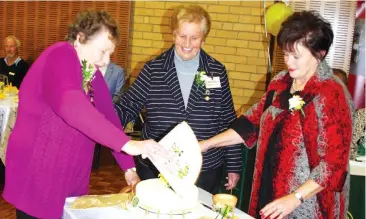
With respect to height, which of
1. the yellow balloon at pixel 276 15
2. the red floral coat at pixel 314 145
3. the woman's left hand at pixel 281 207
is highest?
the yellow balloon at pixel 276 15

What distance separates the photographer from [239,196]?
3.90 metres

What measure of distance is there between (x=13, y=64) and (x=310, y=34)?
5.47 m

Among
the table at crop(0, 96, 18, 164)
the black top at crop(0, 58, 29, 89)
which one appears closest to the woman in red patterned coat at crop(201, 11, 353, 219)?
the table at crop(0, 96, 18, 164)

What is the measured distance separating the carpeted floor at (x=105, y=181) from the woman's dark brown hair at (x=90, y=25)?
2816mm

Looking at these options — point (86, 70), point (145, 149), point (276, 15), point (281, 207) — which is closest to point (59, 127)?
point (86, 70)

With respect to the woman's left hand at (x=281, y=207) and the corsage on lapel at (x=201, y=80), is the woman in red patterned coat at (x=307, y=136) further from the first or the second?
the corsage on lapel at (x=201, y=80)

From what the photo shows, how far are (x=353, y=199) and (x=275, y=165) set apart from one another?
1.61 meters

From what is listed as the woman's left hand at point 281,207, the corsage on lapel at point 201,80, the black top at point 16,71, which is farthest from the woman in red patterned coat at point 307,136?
the black top at point 16,71

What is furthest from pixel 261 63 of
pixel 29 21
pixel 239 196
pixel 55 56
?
pixel 55 56

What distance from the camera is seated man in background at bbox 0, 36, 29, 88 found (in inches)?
262

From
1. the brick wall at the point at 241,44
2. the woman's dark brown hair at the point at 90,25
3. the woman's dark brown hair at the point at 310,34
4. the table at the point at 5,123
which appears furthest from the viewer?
the brick wall at the point at 241,44

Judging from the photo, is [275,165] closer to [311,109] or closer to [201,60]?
[311,109]

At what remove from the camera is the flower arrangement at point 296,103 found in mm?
2066

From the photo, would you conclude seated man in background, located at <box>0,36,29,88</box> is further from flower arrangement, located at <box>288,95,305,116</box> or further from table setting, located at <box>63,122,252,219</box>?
flower arrangement, located at <box>288,95,305,116</box>
